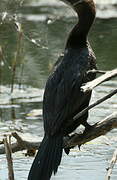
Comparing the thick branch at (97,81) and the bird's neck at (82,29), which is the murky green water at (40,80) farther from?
the thick branch at (97,81)

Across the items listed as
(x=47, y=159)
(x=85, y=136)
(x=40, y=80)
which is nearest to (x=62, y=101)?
(x=85, y=136)

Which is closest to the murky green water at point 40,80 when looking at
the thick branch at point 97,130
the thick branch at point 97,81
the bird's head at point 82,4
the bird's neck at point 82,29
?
the thick branch at point 97,130

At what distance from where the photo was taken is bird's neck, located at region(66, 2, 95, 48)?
17.6ft

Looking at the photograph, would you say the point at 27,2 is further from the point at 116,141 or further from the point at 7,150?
the point at 7,150

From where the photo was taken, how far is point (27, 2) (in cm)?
1506

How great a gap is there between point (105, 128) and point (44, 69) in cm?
496

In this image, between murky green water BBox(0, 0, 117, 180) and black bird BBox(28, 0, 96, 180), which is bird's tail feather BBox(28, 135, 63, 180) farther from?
murky green water BBox(0, 0, 117, 180)

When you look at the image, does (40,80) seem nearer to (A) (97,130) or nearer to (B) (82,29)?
(B) (82,29)

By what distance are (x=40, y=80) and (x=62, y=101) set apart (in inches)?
170

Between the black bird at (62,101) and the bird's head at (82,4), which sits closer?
the black bird at (62,101)

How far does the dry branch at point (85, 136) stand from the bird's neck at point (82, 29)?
0.85 metres

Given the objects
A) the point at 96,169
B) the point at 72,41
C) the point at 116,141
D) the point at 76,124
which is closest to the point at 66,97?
the point at 76,124

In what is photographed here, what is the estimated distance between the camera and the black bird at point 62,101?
15.7 ft

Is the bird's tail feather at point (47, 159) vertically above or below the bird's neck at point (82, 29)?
below
